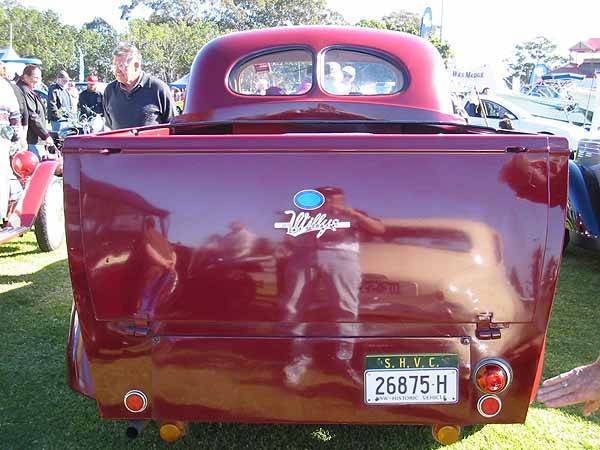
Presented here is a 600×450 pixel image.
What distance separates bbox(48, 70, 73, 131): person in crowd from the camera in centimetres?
1148

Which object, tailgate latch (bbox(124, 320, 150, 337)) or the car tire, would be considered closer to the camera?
tailgate latch (bbox(124, 320, 150, 337))

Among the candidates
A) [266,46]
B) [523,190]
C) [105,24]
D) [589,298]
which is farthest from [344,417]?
[105,24]

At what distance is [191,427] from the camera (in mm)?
2975

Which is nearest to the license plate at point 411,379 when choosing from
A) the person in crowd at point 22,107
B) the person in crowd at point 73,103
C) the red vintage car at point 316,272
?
the red vintage car at point 316,272

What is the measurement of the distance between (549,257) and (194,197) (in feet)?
3.94

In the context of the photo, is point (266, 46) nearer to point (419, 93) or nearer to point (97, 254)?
point (419, 93)

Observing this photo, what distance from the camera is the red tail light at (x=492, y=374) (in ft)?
6.81

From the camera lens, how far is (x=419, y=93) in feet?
12.2

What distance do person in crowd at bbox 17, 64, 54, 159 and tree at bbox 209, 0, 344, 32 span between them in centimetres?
6112

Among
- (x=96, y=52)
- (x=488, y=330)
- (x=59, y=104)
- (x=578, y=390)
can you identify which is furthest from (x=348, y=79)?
(x=96, y=52)

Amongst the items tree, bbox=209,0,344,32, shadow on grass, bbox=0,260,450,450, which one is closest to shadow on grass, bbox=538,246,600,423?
shadow on grass, bbox=0,260,450,450

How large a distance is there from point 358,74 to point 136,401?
2486 millimetres

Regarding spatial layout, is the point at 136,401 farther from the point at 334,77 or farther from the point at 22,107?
the point at 22,107

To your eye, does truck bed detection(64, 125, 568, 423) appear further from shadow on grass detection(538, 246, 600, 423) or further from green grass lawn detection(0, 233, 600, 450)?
shadow on grass detection(538, 246, 600, 423)
